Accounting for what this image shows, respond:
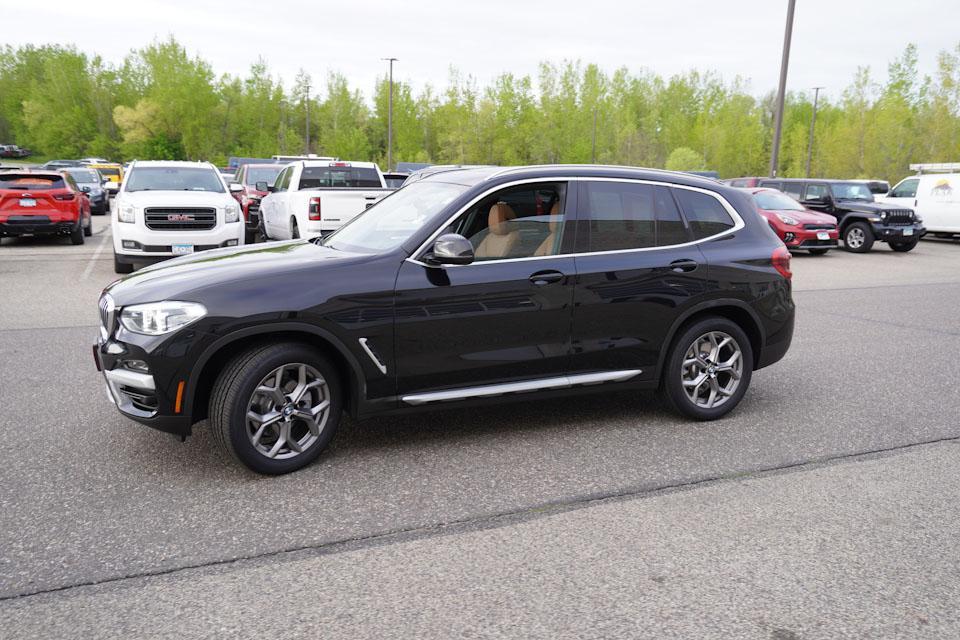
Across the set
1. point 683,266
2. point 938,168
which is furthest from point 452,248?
point 938,168

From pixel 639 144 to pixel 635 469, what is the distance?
216 ft

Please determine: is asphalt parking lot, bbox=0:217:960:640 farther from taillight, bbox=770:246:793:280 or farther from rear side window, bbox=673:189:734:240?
rear side window, bbox=673:189:734:240

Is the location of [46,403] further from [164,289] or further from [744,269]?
[744,269]

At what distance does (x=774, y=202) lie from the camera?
18578mm

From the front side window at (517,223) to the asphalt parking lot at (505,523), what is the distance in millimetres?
1210

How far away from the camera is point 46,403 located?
5.50 m

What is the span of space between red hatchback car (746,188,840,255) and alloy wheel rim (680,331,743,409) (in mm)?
13160

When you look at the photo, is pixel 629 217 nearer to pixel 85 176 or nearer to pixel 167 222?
pixel 167 222

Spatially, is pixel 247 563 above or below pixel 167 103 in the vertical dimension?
below

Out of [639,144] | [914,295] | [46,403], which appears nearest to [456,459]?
[46,403]

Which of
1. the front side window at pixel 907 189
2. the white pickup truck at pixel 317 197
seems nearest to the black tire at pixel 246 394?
the white pickup truck at pixel 317 197

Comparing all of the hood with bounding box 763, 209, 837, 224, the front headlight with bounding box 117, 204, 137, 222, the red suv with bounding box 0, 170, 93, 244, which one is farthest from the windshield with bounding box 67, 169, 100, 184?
the hood with bounding box 763, 209, 837, 224

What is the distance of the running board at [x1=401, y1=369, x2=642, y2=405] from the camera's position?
450 cm

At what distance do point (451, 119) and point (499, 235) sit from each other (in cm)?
6178
